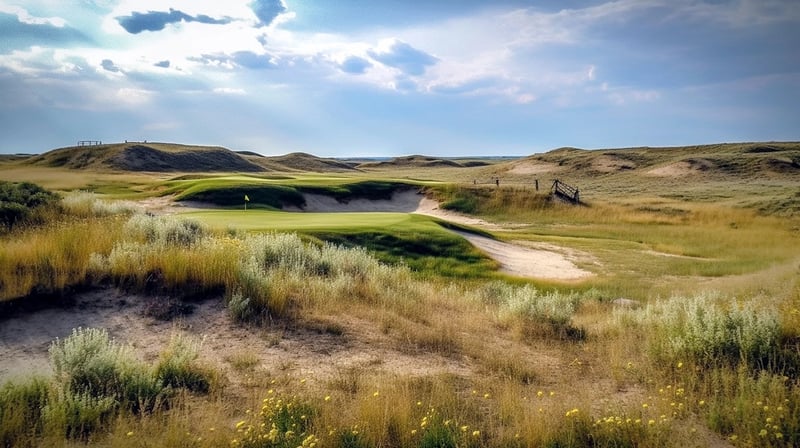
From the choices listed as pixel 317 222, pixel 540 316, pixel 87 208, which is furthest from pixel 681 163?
pixel 87 208

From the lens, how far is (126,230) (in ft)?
38.3

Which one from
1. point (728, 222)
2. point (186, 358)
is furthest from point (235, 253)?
point (728, 222)

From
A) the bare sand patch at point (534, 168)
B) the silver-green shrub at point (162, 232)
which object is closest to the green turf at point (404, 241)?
the silver-green shrub at point (162, 232)

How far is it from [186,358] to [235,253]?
160 inches

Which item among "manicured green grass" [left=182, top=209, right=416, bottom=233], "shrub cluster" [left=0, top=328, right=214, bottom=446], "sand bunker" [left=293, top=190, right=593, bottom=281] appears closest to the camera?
"shrub cluster" [left=0, top=328, right=214, bottom=446]

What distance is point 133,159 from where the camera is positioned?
90.1 metres

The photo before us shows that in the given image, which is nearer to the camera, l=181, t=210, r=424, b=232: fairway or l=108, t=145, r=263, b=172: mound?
l=181, t=210, r=424, b=232: fairway

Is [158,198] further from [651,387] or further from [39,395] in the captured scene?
[651,387]

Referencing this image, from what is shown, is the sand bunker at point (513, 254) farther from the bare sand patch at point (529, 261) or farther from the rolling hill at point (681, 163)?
the rolling hill at point (681, 163)

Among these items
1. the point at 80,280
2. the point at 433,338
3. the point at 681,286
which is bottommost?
the point at 681,286

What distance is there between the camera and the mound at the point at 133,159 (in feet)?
287

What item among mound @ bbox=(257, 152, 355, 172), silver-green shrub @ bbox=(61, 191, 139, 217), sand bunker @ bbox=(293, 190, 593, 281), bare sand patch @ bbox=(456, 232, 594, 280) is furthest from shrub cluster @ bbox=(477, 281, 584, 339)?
mound @ bbox=(257, 152, 355, 172)

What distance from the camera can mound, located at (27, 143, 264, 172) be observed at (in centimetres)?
8738

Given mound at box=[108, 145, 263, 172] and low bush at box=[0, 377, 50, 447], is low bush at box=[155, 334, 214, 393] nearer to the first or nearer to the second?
low bush at box=[0, 377, 50, 447]
